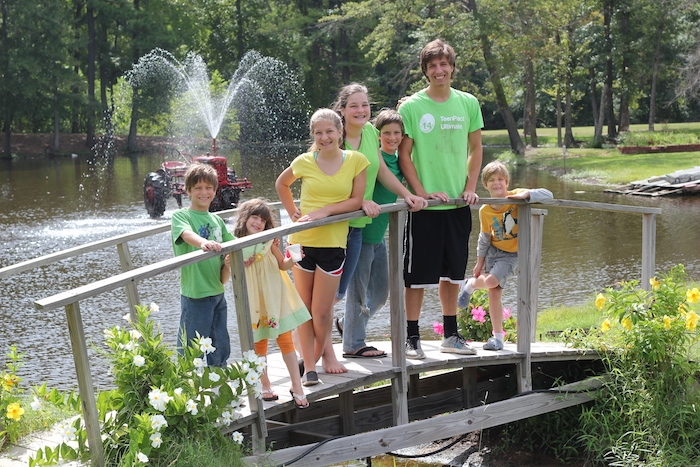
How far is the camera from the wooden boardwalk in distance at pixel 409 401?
14.3 feet

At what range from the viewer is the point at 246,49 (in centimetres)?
4862

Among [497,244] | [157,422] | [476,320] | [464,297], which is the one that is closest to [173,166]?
[476,320]

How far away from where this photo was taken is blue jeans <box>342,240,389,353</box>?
15.5 ft

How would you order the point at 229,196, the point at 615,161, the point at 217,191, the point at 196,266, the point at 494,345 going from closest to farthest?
1. the point at 196,266
2. the point at 494,345
3. the point at 229,196
4. the point at 217,191
5. the point at 615,161

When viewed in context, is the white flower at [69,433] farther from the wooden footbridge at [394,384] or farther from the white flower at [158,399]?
the white flower at [158,399]

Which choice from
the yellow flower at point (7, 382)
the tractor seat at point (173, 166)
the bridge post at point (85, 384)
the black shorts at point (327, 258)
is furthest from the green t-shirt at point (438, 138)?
the tractor seat at point (173, 166)

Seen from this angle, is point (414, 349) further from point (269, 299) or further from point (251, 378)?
point (251, 378)

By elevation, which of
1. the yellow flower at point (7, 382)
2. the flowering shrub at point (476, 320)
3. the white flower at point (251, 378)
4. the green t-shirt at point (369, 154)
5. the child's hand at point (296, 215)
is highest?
the green t-shirt at point (369, 154)

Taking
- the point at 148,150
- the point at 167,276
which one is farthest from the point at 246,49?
the point at 167,276

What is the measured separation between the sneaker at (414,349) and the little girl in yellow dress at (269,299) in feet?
3.15

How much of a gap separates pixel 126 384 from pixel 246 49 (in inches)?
1852

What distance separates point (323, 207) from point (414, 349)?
1241 millimetres

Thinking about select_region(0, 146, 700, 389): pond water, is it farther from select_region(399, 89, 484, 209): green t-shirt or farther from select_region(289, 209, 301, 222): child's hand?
select_region(399, 89, 484, 209): green t-shirt

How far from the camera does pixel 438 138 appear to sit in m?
4.75
